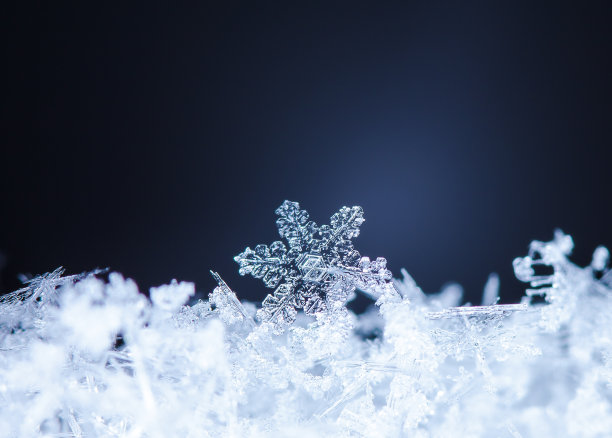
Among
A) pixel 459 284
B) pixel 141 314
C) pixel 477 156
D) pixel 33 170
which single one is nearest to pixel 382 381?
pixel 459 284

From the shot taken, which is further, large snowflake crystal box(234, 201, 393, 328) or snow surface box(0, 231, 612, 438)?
large snowflake crystal box(234, 201, 393, 328)

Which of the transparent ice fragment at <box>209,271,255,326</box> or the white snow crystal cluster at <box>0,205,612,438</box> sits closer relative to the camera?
the white snow crystal cluster at <box>0,205,612,438</box>

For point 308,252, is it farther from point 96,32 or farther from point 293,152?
point 96,32

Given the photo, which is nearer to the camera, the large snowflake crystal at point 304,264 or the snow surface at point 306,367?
the snow surface at point 306,367

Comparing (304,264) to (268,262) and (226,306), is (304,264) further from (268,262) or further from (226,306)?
(226,306)

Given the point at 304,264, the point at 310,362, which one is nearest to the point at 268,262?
the point at 304,264
